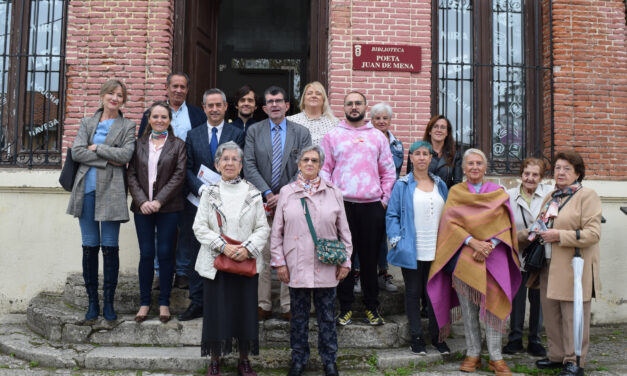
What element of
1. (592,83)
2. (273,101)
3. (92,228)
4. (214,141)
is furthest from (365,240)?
(592,83)

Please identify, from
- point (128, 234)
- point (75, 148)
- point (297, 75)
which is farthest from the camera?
point (297, 75)

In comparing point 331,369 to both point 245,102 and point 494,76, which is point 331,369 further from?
point 494,76

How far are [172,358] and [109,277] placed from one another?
948 mm

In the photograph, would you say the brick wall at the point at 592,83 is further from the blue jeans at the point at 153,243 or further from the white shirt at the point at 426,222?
the blue jeans at the point at 153,243

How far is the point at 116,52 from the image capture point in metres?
6.11

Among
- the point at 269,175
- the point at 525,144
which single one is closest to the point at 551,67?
the point at 525,144

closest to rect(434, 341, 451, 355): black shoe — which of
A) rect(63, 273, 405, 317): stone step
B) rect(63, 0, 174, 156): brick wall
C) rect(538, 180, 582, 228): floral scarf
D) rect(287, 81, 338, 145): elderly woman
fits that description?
rect(63, 273, 405, 317): stone step

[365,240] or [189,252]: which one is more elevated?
[365,240]

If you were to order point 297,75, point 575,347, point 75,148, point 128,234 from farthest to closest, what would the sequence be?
point 297,75, point 128,234, point 75,148, point 575,347

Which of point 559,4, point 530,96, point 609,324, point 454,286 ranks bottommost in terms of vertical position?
point 609,324

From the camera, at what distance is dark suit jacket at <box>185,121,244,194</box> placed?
15.1 ft

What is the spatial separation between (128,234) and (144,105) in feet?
5.14

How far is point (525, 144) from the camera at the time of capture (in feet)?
22.3

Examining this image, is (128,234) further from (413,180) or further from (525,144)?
(525,144)
